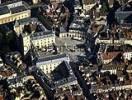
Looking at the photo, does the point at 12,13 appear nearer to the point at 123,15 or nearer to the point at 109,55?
the point at 123,15

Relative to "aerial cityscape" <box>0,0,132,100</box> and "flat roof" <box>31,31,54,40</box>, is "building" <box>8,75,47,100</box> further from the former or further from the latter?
"flat roof" <box>31,31,54,40</box>

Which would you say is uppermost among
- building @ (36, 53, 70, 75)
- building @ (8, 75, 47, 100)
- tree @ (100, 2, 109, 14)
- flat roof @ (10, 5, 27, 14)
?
flat roof @ (10, 5, 27, 14)

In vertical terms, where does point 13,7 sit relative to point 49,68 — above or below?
above

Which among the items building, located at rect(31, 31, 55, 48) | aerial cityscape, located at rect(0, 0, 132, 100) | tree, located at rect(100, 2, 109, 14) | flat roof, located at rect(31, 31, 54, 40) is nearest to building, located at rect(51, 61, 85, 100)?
aerial cityscape, located at rect(0, 0, 132, 100)

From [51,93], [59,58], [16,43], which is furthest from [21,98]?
[16,43]

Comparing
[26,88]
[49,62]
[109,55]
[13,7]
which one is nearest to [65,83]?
[26,88]

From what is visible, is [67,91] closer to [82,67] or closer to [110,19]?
[82,67]

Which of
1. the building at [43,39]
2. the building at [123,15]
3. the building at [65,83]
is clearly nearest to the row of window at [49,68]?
the building at [65,83]

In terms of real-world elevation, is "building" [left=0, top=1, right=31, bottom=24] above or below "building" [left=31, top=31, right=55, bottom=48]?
above
